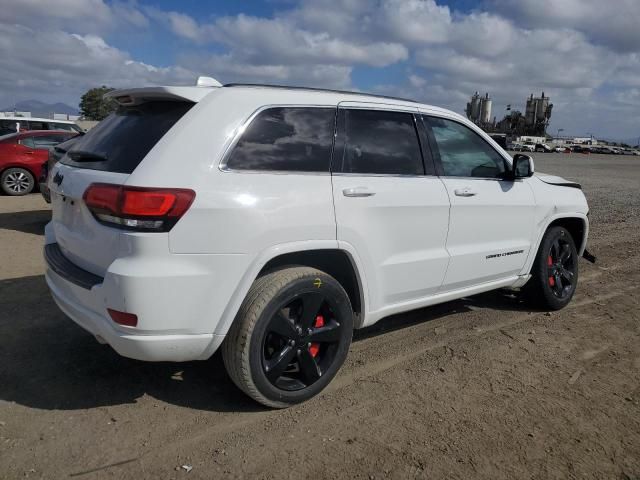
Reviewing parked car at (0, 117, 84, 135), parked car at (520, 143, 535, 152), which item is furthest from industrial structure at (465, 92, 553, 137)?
parked car at (0, 117, 84, 135)

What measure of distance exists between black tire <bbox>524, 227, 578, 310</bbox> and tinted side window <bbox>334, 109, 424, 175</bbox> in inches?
74.1

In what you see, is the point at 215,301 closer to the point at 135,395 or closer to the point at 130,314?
the point at 130,314

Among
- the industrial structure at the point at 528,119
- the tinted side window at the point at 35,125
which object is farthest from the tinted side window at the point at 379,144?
the industrial structure at the point at 528,119

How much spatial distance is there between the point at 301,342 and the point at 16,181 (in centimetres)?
1057

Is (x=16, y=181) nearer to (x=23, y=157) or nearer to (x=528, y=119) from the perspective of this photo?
(x=23, y=157)

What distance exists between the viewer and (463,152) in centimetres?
420

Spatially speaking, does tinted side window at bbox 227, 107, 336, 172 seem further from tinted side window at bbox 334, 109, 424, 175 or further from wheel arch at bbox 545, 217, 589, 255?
wheel arch at bbox 545, 217, 589, 255

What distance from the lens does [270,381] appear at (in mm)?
3057

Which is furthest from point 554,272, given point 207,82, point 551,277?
point 207,82

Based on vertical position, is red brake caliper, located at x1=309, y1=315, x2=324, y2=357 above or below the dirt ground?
above

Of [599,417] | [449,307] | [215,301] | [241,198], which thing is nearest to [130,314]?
[215,301]

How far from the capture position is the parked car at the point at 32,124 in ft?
46.9

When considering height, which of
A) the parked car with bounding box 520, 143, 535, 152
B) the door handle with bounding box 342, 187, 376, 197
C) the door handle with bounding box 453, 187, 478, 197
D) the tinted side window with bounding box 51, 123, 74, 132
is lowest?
the parked car with bounding box 520, 143, 535, 152

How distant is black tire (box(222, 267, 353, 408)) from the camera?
9.51ft
